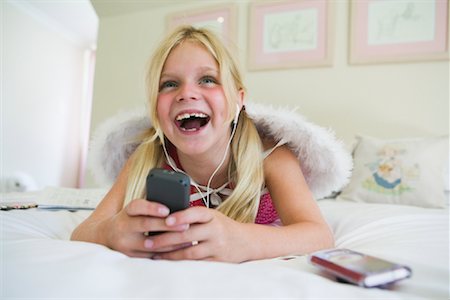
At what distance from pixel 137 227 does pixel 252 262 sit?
17cm

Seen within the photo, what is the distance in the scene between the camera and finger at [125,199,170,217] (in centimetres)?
42

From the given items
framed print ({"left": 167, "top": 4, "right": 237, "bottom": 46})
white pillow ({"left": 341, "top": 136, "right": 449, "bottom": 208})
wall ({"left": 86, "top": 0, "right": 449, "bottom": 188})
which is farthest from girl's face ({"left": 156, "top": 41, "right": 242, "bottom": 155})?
framed print ({"left": 167, "top": 4, "right": 237, "bottom": 46})

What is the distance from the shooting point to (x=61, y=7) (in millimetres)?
2904

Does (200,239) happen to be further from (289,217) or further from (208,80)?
(208,80)

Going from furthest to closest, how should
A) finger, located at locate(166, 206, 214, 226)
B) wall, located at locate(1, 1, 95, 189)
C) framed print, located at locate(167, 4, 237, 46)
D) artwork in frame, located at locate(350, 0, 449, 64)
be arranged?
wall, located at locate(1, 1, 95, 189) < framed print, located at locate(167, 4, 237, 46) < artwork in frame, located at locate(350, 0, 449, 64) < finger, located at locate(166, 206, 214, 226)

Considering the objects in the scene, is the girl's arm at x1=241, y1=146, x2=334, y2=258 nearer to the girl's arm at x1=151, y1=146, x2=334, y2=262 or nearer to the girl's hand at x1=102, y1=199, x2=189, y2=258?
the girl's arm at x1=151, y1=146, x2=334, y2=262

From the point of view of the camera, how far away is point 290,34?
6.20ft

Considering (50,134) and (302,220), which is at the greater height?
(50,134)

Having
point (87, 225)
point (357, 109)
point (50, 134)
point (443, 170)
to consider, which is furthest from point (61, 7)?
point (443, 170)

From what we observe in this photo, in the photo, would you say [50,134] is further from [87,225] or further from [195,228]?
[195,228]

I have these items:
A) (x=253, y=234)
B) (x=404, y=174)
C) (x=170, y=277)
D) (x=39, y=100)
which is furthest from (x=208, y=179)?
(x=39, y=100)

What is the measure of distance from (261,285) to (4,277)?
28cm

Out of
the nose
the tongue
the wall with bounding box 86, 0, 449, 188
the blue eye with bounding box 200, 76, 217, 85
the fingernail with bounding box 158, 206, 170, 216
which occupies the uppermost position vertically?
the wall with bounding box 86, 0, 449, 188

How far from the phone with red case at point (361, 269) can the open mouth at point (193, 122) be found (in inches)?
16.7
